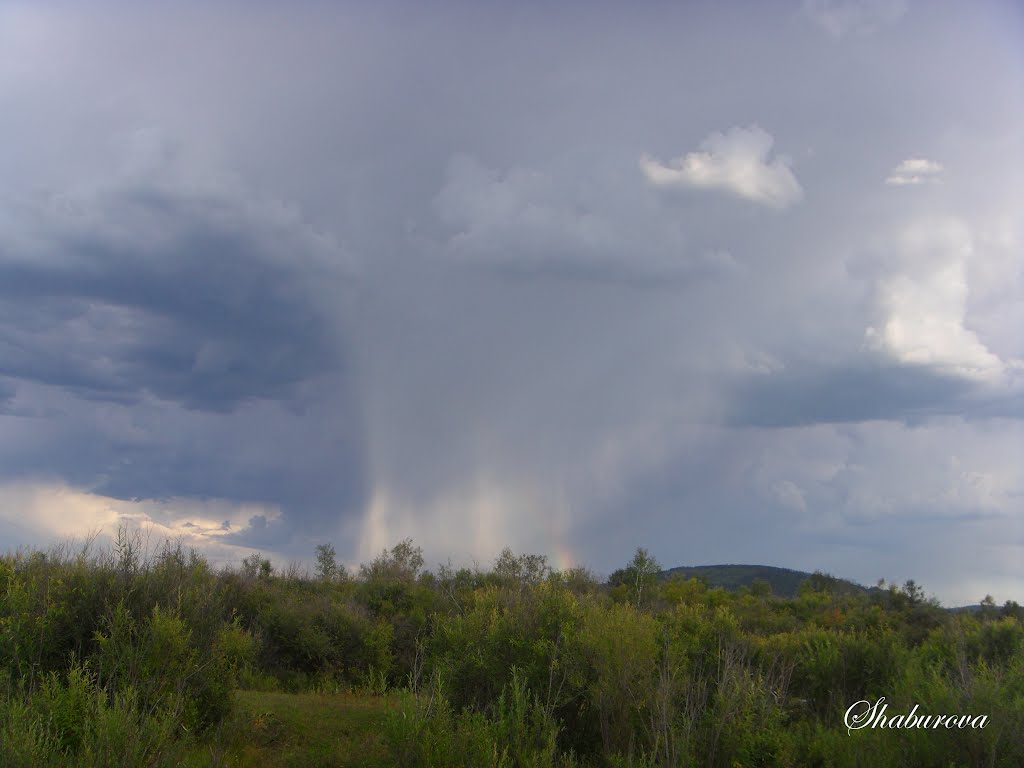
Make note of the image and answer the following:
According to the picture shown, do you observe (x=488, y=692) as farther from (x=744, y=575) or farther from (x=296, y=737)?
(x=744, y=575)

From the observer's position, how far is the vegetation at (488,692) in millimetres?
11414

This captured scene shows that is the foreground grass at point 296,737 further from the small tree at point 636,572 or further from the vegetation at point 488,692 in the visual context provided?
the small tree at point 636,572

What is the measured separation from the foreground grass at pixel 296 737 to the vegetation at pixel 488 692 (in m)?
0.07

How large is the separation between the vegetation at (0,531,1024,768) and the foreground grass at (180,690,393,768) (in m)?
0.07

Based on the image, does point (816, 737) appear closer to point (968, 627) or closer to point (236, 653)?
point (236, 653)

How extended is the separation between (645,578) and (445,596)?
21637mm

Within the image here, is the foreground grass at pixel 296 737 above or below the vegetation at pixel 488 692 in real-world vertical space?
below

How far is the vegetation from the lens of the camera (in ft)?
37.4

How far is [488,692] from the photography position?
15.9 m

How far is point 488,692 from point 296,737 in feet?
17.6
